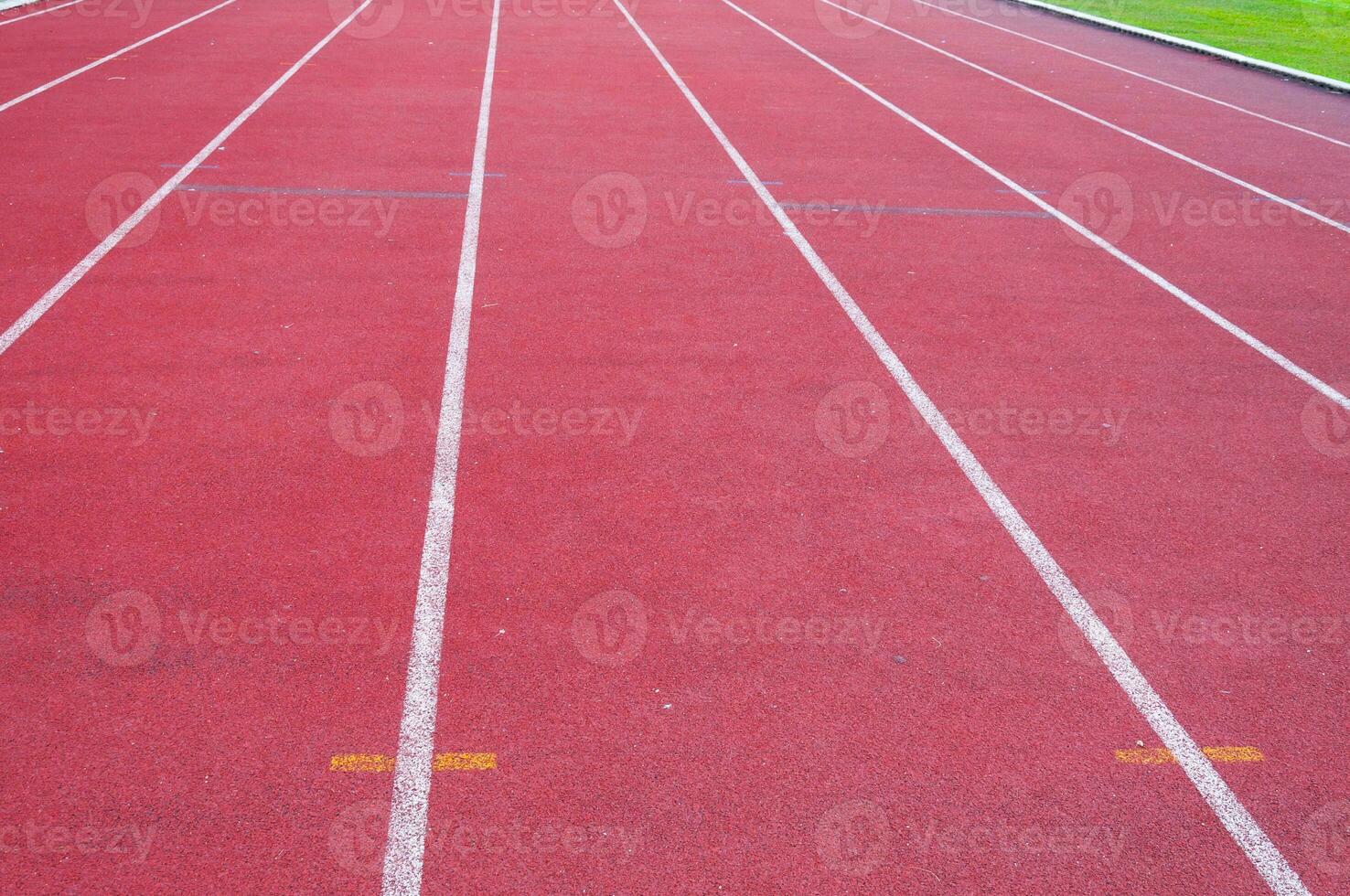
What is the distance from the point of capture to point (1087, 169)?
12.2 m

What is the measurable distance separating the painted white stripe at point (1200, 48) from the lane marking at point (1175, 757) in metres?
18.2

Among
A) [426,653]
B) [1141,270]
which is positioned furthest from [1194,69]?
[426,653]

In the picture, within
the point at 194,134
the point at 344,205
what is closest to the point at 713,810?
the point at 344,205

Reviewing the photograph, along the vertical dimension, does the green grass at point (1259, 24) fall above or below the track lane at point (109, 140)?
above

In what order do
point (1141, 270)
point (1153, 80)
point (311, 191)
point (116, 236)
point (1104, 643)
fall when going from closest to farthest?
1. point (1104, 643)
2. point (116, 236)
3. point (1141, 270)
4. point (311, 191)
5. point (1153, 80)

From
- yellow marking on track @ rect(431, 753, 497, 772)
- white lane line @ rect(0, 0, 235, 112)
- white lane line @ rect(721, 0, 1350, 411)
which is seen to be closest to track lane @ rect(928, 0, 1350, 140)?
white lane line @ rect(721, 0, 1350, 411)

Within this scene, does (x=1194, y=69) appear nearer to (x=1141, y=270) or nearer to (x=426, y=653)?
(x=1141, y=270)

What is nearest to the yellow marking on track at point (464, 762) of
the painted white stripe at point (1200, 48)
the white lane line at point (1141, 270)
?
the white lane line at point (1141, 270)

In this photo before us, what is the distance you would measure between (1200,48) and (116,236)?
2105 centimetres

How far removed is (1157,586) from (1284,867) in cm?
165

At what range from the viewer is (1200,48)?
21500 millimetres

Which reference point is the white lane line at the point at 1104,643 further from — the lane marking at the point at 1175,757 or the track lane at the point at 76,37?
the track lane at the point at 76,37

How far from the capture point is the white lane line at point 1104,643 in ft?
12.4

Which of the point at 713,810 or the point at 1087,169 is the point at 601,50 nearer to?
the point at 1087,169
